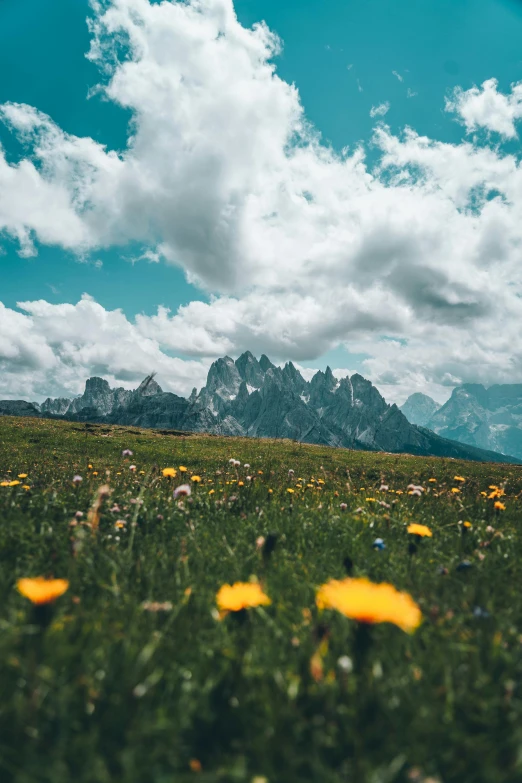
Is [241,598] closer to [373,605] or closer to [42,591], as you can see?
[373,605]

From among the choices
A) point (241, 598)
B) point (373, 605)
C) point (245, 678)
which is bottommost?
point (245, 678)

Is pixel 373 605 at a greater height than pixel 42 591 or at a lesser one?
greater

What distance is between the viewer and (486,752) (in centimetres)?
143

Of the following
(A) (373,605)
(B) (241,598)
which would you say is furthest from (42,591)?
(A) (373,605)

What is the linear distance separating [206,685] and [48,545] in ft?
7.90

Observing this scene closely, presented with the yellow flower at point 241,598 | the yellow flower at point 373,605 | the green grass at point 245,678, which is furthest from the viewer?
the yellow flower at point 241,598

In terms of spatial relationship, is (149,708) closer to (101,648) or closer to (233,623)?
(101,648)

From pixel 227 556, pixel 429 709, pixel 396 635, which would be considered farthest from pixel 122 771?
pixel 227 556

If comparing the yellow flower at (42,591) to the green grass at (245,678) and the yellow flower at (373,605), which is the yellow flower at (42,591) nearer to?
the green grass at (245,678)

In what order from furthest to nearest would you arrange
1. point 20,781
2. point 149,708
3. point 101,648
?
point 101,648
point 149,708
point 20,781

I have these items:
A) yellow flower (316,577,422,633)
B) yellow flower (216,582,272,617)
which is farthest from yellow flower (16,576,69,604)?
yellow flower (316,577,422,633)

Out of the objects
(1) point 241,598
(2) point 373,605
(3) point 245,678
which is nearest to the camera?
(2) point 373,605

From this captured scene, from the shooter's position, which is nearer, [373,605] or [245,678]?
[373,605]

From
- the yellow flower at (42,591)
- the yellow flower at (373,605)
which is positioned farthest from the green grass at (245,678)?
the yellow flower at (373,605)
